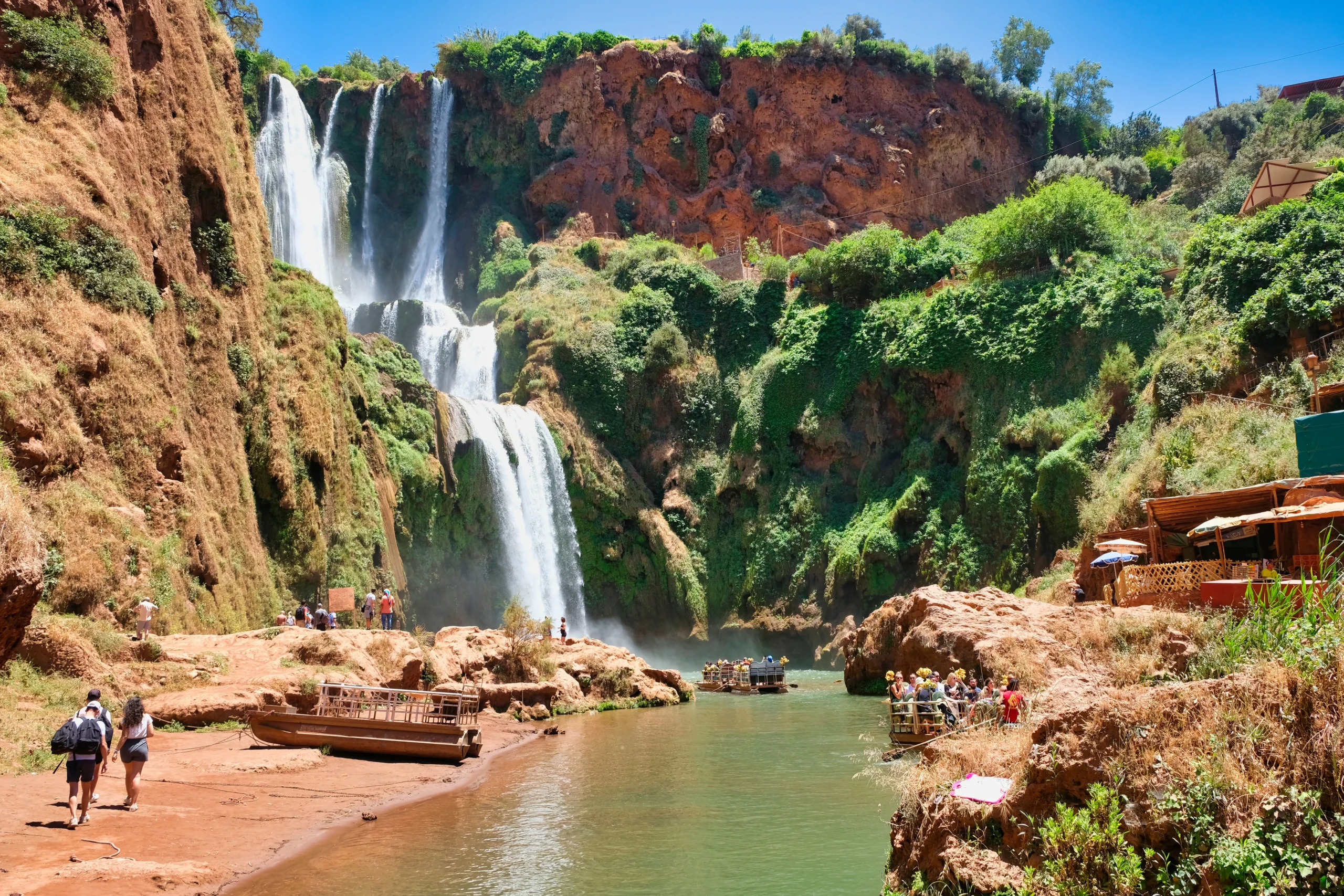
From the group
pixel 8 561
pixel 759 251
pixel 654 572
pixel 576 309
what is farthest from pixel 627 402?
pixel 8 561

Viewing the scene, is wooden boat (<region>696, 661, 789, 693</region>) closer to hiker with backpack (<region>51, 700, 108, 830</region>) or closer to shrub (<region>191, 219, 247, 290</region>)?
shrub (<region>191, 219, 247, 290</region>)

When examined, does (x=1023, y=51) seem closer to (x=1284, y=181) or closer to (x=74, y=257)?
(x=1284, y=181)

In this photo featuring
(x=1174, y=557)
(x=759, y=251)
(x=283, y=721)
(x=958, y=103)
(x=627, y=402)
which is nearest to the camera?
(x=283, y=721)

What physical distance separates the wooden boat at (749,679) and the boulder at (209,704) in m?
18.1

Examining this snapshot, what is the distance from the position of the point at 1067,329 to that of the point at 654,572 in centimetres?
1980

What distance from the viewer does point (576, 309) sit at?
47781 millimetres

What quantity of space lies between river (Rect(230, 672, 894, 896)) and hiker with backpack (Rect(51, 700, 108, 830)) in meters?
2.00

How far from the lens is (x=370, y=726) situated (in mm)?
16969

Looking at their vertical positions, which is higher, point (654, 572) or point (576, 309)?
point (576, 309)

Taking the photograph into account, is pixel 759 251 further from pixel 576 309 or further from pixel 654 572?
pixel 654 572

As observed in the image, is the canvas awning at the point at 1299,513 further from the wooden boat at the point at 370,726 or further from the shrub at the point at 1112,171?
the shrub at the point at 1112,171

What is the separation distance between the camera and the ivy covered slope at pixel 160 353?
17.8 m

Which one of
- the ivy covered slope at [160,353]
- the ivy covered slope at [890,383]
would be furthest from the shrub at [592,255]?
the ivy covered slope at [160,353]

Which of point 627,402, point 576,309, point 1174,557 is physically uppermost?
point 576,309
